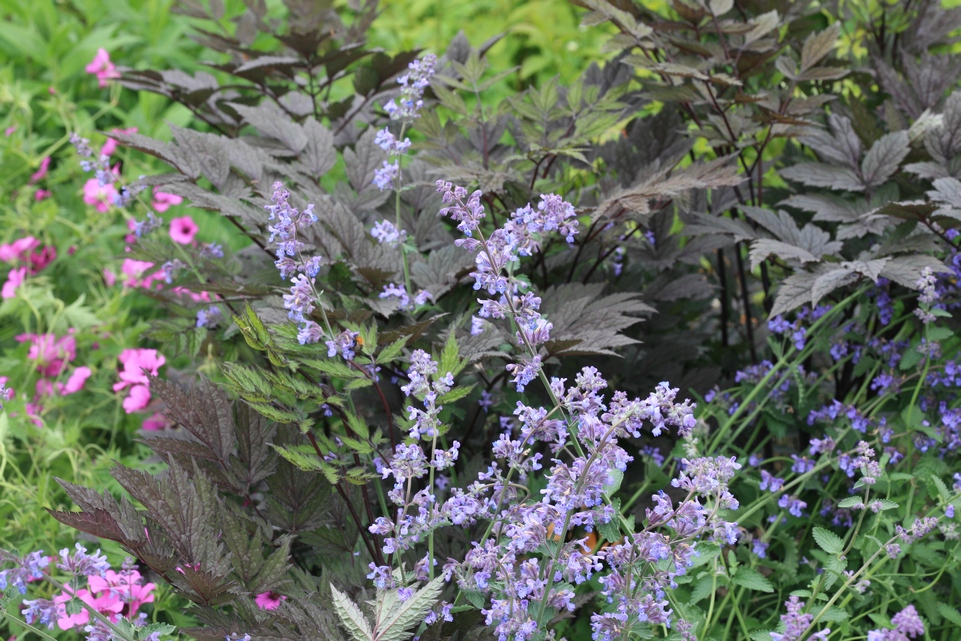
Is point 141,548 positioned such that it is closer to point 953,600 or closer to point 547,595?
point 547,595

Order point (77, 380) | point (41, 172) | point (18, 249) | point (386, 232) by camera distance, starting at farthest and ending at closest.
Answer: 1. point (41, 172)
2. point (18, 249)
3. point (77, 380)
4. point (386, 232)

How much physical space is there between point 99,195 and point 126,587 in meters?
1.92

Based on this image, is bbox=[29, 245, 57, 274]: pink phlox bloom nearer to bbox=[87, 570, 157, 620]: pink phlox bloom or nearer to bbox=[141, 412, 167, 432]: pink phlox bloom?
bbox=[141, 412, 167, 432]: pink phlox bloom

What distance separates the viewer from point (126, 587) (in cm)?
171

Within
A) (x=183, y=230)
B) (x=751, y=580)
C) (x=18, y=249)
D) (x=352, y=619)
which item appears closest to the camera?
(x=352, y=619)

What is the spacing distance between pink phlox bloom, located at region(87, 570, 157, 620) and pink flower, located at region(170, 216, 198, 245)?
57.4 inches

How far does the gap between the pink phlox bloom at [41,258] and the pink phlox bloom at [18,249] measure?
5cm

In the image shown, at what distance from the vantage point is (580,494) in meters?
1.22

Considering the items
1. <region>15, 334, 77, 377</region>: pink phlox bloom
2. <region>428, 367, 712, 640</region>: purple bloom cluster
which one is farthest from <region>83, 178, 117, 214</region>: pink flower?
<region>428, 367, 712, 640</region>: purple bloom cluster

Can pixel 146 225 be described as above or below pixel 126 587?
above

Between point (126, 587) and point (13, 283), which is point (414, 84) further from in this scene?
point (13, 283)

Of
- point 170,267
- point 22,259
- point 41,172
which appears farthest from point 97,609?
point 41,172

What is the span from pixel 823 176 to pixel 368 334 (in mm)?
Result: 1221

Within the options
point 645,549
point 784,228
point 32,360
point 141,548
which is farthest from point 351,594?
point 32,360
